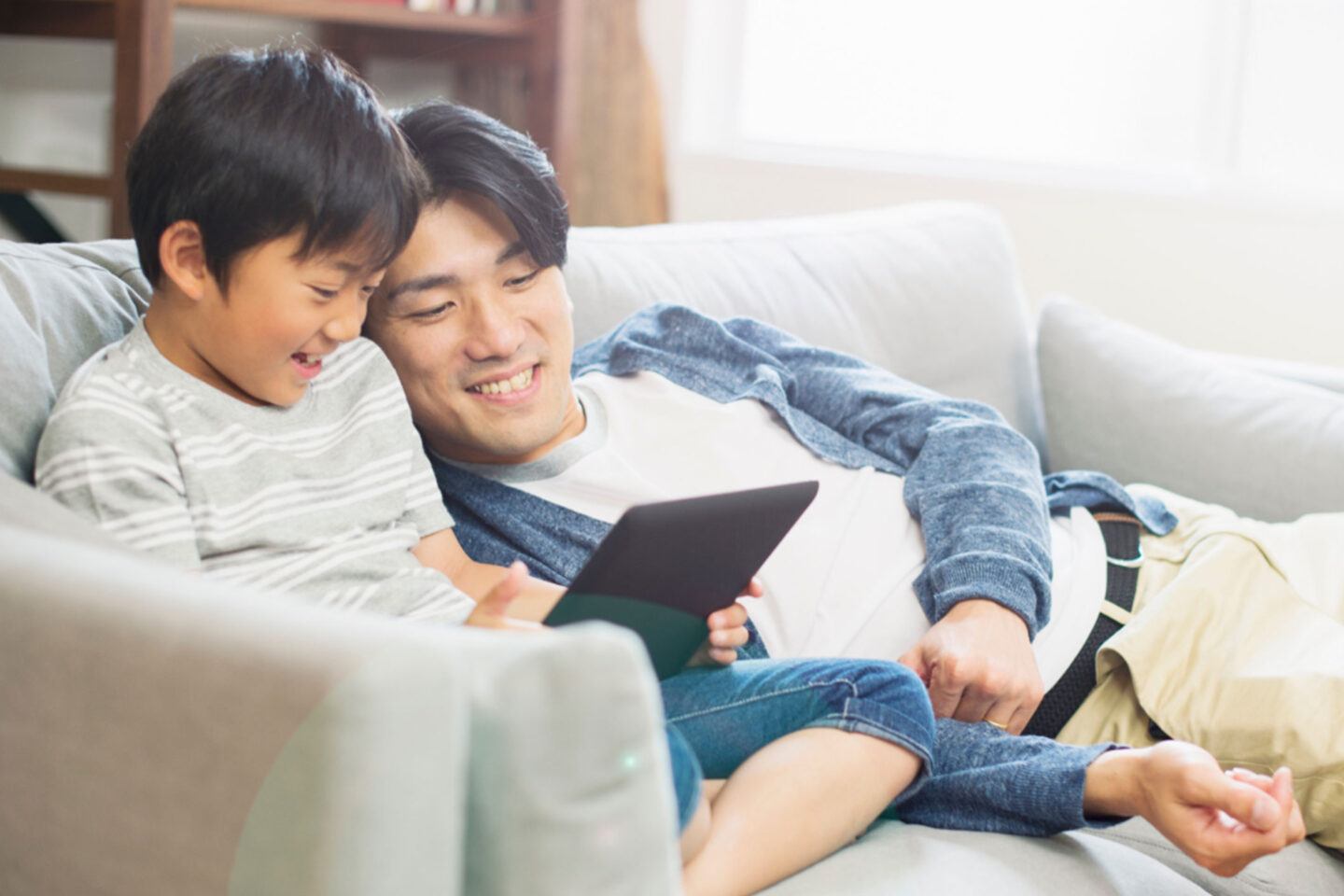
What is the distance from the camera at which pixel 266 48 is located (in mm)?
1160

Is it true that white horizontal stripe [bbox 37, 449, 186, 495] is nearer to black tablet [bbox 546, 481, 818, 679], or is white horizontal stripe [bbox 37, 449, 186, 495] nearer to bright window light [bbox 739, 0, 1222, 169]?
black tablet [bbox 546, 481, 818, 679]

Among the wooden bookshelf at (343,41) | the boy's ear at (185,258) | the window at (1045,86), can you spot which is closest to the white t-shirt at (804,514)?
the boy's ear at (185,258)

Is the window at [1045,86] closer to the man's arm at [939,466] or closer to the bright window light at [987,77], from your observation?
the bright window light at [987,77]

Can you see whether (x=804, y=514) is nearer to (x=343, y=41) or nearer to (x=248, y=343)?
(x=248, y=343)

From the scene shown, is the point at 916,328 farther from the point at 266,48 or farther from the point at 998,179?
the point at 998,179

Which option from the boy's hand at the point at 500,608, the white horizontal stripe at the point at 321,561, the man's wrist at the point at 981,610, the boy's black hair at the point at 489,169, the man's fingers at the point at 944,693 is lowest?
the man's fingers at the point at 944,693

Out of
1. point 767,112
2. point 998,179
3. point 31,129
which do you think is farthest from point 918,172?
point 31,129

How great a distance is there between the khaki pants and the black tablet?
1.62 feet

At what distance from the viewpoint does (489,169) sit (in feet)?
4.54

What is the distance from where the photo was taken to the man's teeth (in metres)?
1.41

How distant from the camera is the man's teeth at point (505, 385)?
1410 mm

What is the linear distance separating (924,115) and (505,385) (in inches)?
96.2

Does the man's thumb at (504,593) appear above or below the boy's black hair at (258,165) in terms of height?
below

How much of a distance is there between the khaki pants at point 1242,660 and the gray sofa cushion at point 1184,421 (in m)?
0.26
